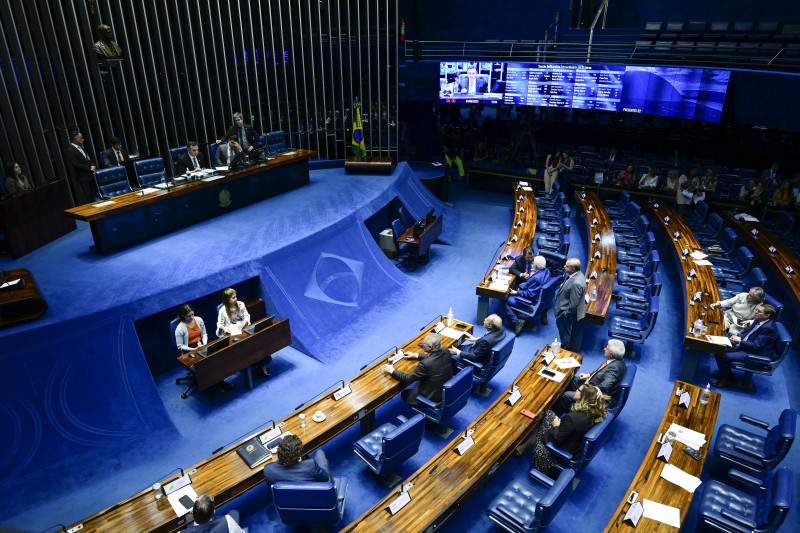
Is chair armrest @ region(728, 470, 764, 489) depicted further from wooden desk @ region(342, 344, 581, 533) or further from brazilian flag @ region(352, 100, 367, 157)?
brazilian flag @ region(352, 100, 367, 157)

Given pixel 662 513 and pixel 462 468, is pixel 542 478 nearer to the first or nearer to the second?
pixel 462 468

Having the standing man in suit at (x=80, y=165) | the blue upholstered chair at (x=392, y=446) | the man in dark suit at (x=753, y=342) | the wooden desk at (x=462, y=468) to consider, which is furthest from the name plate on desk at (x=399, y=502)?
the standing man in suit at (x=80, y=165)

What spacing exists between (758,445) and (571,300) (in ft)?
8.76

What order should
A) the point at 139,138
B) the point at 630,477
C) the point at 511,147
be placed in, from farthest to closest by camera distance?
the point at 511,147 → the point at 139,138 → the point at 630,477

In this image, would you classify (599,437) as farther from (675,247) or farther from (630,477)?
(675,247)

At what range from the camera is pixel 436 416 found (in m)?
5.78

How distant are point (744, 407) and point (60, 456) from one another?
26.8 ft

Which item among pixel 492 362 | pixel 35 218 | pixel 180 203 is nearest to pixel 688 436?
pixel 492 362

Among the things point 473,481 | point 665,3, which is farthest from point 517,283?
point 665,3

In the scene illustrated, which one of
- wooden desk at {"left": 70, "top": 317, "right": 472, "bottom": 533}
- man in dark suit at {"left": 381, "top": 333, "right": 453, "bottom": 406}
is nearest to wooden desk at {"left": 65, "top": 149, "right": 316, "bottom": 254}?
wooden desk at {"left": 70, "top": 317, "right": 472, "bottom": 533}

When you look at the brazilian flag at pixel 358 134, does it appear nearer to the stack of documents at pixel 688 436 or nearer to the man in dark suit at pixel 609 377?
the man in dark suit at pixel 609 377

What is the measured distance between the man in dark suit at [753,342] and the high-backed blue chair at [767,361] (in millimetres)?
55

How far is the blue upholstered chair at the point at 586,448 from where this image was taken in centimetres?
485

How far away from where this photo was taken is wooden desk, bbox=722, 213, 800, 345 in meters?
7.95
